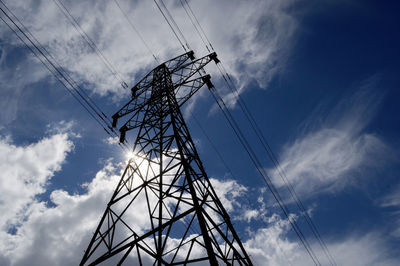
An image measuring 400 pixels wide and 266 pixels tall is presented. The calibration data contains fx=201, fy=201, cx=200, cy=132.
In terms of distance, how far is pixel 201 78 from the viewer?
11000 mm

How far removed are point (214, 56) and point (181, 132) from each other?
20.5 ft

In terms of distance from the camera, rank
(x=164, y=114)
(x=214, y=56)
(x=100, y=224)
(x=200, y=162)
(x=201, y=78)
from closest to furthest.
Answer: (x=100, y=224), (x=200, y=162), (x=164, y=114), (x=201, y=78), (x=214, y=56)

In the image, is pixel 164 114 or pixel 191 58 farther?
pixel 191 58

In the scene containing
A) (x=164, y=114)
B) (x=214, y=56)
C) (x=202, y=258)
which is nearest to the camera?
(x=202, y=258)

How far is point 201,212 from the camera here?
485 cm

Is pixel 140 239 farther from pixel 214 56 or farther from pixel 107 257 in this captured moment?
pixel 214 56

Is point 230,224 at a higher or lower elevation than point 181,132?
lower

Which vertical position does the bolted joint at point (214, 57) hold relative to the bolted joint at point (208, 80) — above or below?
above

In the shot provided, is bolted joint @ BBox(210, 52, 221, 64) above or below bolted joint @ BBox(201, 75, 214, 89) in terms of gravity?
above

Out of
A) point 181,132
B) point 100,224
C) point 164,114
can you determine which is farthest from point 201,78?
point 100,224

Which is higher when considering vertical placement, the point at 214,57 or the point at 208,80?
the point at 214,57

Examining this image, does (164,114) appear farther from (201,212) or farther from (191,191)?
(201,212)

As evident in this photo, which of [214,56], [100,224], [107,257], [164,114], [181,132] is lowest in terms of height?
[107,257]

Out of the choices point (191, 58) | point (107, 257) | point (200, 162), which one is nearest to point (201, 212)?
point (200, 162)
